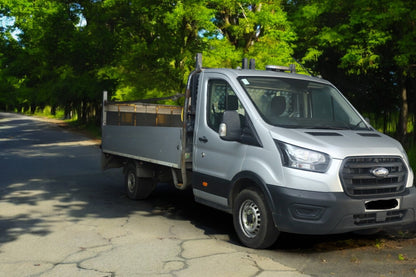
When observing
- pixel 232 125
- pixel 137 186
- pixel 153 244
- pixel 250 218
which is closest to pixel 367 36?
pixel 137 186

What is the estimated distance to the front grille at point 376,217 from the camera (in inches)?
218

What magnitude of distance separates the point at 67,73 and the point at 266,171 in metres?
27.0

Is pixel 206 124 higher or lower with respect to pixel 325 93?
lower

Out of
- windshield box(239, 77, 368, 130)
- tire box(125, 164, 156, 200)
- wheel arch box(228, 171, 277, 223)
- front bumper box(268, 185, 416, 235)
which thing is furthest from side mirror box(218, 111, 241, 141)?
tire box(125, 164, 156, 200)

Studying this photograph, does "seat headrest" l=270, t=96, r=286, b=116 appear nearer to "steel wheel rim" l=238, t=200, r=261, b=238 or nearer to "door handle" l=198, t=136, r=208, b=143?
"door handle" l=198, t=136, r=208, b=143

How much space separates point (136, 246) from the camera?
6133 millimetres

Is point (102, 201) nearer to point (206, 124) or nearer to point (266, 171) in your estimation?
point (206, 124)

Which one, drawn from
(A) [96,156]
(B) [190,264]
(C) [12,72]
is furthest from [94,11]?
(B) [190,264]

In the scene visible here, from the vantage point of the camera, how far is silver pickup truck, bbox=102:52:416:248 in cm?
551

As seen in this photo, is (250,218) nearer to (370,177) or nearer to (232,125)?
(232,125)

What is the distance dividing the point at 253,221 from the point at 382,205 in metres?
1.49

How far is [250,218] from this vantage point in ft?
20.1

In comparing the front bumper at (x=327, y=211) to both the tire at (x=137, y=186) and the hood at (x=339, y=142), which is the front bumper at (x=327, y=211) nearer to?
the hood at (x=339, y=142)

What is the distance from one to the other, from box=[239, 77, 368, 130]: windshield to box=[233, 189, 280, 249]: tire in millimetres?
951
